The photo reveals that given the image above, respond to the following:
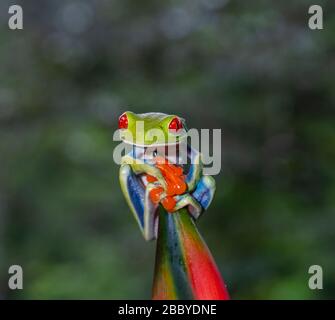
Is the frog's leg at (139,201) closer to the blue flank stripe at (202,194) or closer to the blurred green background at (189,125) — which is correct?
the blue flank stripe at (202,194)

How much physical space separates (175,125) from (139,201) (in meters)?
0.10

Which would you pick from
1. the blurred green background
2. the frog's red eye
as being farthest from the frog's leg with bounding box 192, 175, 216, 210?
the blurred green background

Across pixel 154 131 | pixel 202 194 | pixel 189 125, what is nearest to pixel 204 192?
pixel 202 194

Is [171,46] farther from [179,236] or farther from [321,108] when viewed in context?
[179,236]

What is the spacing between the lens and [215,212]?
351 centimetres

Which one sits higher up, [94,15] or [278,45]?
[94,15]

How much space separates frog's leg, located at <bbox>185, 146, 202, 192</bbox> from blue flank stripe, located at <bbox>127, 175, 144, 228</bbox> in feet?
0.19

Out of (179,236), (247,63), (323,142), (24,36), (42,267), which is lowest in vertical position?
(42,267)

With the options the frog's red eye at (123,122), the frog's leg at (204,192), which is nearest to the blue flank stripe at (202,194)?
the frog's leg at (204,192)

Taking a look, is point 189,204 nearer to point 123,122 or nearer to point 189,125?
point 123,122

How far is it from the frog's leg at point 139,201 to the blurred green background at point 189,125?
2.27 m

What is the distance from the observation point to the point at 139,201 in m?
0.82

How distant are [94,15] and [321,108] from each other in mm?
1523
